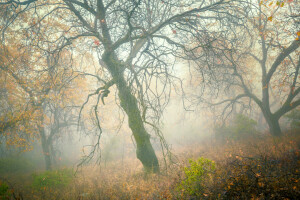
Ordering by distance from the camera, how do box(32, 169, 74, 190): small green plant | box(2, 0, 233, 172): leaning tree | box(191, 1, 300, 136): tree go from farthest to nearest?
box(32, 169, 74, 190): small green plant → box(191, 1, 300, 136): tree → box(2, 0, 233, 172): leaning tree

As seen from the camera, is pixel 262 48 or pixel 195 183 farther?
pixel 262 48

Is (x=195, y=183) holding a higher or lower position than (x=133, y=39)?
lower

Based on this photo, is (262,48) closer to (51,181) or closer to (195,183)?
(195,183)

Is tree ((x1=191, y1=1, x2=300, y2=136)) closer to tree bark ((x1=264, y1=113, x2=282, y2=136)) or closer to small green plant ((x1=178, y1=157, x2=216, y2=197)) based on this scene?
tree bark ((x1=264, y1=113, x2=282, y2=136))

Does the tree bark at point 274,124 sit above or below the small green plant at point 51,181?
above

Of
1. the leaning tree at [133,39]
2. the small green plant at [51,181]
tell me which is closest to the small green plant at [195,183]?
the leaning tree at [133,39]

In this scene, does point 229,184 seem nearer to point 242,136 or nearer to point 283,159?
point 283,159

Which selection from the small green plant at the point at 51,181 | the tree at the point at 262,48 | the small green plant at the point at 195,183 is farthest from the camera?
the small green plant at the point at 51,181

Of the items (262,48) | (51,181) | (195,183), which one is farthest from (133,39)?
(262,48)

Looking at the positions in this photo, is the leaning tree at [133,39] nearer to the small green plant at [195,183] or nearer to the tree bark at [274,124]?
the small green plant at [195,183]

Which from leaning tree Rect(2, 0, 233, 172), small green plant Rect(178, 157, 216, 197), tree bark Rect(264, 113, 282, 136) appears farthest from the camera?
tree bark Rect(264, 113, 282, 136)

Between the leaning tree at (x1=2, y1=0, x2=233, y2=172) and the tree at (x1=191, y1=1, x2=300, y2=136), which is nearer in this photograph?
the leaning tree at (x1=2, y1=0, x2=233, y2=172)

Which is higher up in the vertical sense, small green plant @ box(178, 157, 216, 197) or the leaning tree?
the leaning tree

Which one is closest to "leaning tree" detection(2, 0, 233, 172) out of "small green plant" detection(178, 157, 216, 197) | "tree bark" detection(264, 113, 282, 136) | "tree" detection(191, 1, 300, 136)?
"tree" detection(191, 1, 300, 136)
